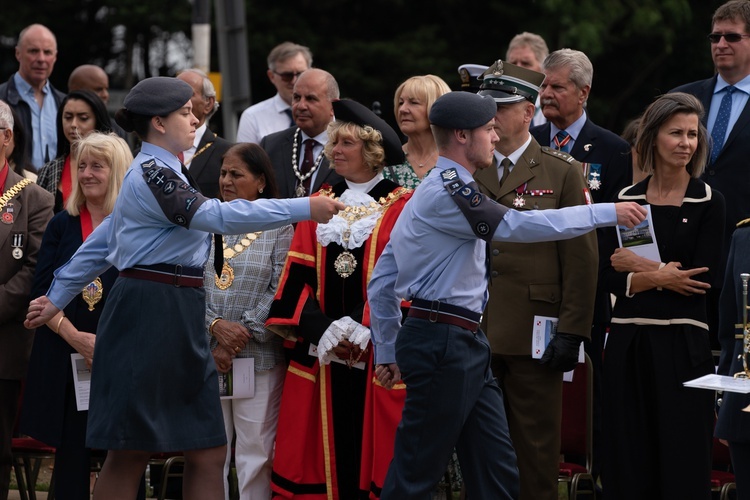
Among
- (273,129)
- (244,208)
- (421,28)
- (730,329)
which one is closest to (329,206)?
(244,208)

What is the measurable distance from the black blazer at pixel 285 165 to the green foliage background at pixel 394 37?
10.7m

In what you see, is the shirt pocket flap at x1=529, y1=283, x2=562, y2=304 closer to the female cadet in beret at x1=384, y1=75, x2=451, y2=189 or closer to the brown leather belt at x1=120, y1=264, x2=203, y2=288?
the female cadet in beret at x1=384, y1=75, x2=451, y2=189

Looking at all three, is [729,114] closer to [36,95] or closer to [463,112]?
[463,112]

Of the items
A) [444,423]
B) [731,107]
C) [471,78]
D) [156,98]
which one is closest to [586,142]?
[471,78]

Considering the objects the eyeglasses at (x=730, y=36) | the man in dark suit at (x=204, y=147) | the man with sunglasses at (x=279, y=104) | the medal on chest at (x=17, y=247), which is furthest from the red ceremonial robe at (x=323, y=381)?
the man with sunglasses at (x=279, y=104)

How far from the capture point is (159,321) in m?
6.37

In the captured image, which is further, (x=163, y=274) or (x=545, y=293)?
(x=545, y=293)

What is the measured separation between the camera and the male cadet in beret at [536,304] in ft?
23.6

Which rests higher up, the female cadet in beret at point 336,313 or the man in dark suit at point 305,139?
the man in dark suit at point 305,139

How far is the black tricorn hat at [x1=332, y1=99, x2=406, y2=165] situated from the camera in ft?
25.0

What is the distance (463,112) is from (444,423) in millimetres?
1412

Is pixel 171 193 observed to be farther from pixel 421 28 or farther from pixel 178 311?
pixel 421 28

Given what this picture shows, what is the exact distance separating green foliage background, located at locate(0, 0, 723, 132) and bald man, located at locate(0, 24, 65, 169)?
9.67 m

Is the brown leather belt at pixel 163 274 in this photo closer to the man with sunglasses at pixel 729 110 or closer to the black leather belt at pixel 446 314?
the black leather belt at pixel 446 314
